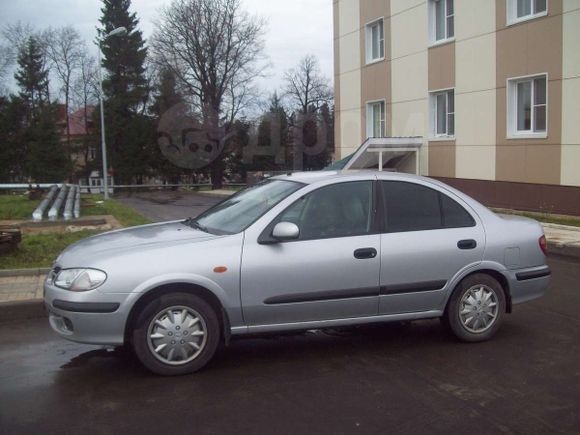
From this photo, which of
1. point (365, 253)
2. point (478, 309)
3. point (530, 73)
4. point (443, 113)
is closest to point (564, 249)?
point (478, 309)

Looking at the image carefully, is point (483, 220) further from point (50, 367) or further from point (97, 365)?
point (50, 367)

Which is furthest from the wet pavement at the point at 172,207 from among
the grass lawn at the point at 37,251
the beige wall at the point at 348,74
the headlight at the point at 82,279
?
the headlight at the point at 82,279

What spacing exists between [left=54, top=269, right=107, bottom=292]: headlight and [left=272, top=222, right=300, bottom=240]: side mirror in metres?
1.37

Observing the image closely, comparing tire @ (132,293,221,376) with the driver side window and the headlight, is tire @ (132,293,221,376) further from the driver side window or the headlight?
the driver side window

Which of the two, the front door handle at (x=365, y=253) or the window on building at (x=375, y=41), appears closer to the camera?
the front door handle at (x=365, y=253)

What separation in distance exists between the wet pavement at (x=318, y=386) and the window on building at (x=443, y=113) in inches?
597

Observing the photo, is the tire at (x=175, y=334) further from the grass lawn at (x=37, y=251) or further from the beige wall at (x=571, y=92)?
the beige wall at (x=571, y=92)

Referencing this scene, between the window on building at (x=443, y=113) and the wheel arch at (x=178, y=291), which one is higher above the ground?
the window on building at (x=443, y=113)

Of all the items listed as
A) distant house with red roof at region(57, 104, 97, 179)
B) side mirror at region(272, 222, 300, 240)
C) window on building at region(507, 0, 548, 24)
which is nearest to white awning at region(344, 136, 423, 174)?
window on building at region(507, 0, 548, 24)

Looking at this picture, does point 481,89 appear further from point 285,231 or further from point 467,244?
point 285,231

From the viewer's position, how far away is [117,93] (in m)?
56.0

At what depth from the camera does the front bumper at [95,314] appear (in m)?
4.73

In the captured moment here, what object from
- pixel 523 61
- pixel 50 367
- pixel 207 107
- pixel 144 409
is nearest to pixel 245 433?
pixel 144 409

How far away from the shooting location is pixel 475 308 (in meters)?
5.72
